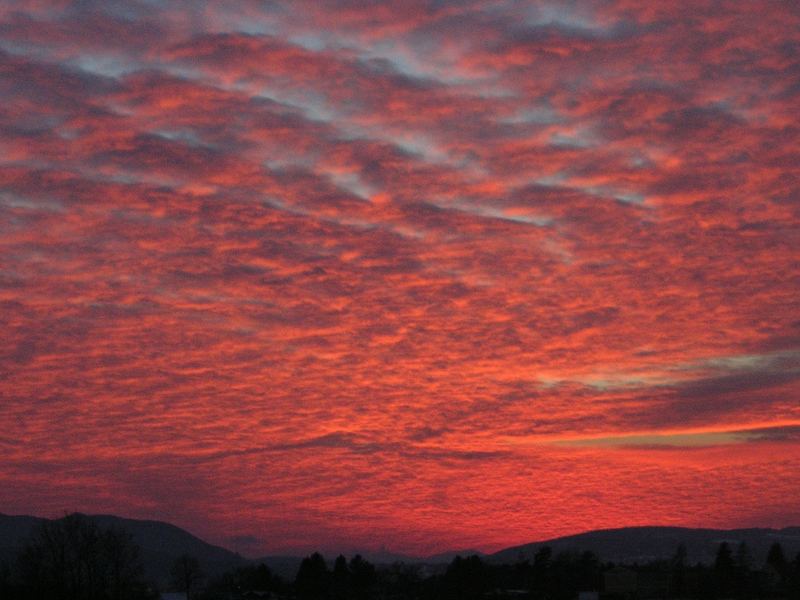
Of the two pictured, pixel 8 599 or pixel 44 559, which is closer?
pixel 8 599

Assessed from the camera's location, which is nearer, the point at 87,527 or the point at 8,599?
the point at 8,599

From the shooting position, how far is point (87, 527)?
651ft

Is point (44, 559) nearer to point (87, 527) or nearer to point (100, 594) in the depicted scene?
point (87, 527)

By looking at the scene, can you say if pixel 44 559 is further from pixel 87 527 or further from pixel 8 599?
pixel 8 599

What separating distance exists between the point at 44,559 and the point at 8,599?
64201mm

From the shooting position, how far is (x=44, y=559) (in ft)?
648

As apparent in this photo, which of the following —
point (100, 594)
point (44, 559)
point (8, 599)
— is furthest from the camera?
point (44, 559)

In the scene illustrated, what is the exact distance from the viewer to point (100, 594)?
176750 millimetres

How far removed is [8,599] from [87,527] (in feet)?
207

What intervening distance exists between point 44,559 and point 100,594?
25.8 metres

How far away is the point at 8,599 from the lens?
136 meters

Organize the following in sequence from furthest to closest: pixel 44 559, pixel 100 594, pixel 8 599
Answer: pixel 44 559
pixel 100 594
pixel 8 599

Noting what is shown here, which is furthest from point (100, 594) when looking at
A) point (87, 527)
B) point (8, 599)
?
point (8, 599)

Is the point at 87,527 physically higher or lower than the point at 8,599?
higher
